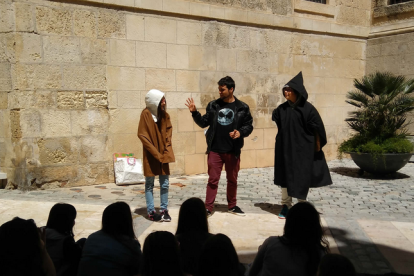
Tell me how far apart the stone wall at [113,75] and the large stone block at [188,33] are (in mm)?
19

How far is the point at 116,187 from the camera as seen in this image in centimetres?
690

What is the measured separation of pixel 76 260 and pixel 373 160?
20.9 ft

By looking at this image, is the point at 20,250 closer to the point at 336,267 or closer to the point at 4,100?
the point at 336,267

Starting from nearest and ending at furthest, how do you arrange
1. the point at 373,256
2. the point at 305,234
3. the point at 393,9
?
the point at 305,234 < the point at 373,256 < the point at 393,9

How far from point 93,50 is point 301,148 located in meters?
3.92

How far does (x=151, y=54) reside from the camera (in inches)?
290

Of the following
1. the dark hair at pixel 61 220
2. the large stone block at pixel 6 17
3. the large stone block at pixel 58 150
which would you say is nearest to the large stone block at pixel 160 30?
the large stone block at pixel 6 17

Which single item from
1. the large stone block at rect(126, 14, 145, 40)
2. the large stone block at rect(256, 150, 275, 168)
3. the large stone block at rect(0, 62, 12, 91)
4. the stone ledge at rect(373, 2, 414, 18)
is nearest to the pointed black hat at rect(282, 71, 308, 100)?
the large stone block at rect(126, 14, 145, 40)

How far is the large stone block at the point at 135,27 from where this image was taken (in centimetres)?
711

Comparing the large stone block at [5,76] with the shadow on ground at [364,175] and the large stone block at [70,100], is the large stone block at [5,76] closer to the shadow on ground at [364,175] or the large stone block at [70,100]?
the large stone block at [70,100]

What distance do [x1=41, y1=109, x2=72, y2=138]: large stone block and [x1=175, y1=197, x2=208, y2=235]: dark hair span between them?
4470 mm

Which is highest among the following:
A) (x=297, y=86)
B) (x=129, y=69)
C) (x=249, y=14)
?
(x=249, y=14)

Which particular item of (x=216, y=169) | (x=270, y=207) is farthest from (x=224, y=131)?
(x=270, y=207)

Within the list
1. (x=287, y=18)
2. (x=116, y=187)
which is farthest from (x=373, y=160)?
(x=116, y=187)
